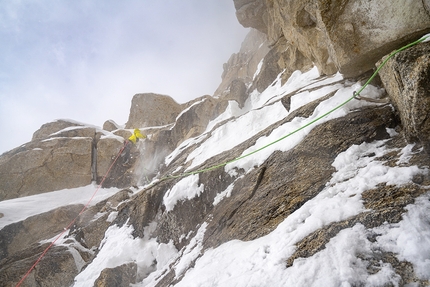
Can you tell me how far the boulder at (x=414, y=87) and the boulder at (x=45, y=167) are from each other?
2866 centimetres

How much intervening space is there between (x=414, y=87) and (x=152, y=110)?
33.9 m

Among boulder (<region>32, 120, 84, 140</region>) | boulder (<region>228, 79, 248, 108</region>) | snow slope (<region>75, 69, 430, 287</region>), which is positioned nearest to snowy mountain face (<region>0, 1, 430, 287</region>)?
snow slope (<region>75, 69, 430, 287</region>)

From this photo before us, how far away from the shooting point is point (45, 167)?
987 inches

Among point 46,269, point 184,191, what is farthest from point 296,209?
point 46,269

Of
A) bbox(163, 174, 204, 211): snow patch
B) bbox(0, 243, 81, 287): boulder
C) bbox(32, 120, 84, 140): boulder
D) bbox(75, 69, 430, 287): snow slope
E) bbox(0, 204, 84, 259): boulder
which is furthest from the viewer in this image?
bbox(32, 120, 84, 140): boulder

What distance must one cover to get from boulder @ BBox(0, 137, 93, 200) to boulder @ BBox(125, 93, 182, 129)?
9.69 m

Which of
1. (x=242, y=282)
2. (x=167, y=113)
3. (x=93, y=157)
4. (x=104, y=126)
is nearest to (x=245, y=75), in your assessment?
(x=167, y=113)

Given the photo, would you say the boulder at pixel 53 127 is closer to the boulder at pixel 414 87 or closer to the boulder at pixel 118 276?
the boulder at pixel 118 276

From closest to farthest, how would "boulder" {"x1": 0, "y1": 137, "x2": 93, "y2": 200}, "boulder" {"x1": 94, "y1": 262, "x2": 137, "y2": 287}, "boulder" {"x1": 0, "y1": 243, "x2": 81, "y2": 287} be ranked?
"boulder" {"x1": 94, "y1": 262, "x2": 137, "y2": 287} < "boulder" {"x1": 0, "y1": 243, "x2": 81, "y2": 287} < "boulder" {"x1": 0, "y1": 137, "x2": 93, "y2": 200}

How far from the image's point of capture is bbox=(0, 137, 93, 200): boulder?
24172 mm

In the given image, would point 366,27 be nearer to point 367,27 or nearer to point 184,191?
point 367,27

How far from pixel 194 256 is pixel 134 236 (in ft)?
15.7

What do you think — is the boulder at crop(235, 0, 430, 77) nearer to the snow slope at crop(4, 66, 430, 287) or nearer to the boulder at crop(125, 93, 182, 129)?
the snow slope at crop(4, 66, 430, 287)

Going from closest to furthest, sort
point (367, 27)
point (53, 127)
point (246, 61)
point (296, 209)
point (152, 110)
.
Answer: point (296, 209) < point (367, 27) < point (53, 127) < point (152, 110) < point (246, 61)
